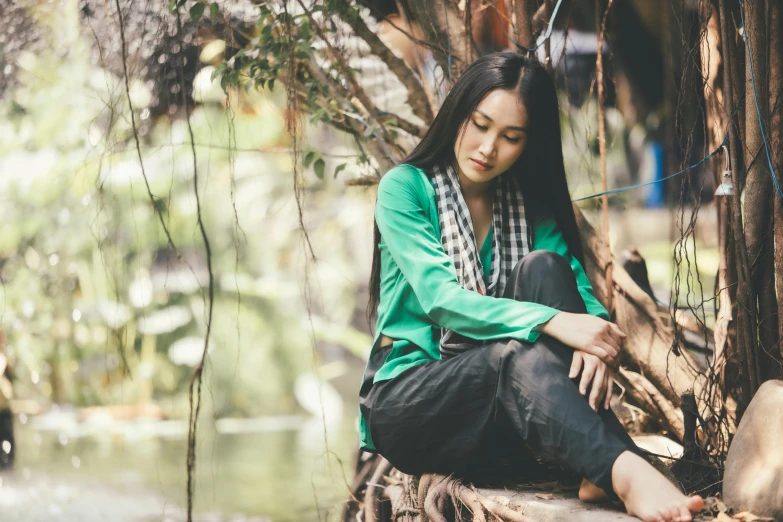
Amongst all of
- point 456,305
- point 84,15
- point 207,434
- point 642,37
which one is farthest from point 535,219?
point 642,37

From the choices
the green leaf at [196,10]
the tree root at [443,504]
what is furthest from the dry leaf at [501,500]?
the green leaf at [196,10]

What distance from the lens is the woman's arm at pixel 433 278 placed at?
1.77 m

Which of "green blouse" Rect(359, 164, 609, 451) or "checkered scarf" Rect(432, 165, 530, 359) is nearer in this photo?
"green blouse" Rect(359, 164, 609, 451)

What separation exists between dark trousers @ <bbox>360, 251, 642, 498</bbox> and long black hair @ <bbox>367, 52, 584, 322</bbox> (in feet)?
1.08

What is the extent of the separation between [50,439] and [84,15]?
11.7 ft

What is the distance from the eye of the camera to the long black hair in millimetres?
1978

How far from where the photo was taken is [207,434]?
5773 mm

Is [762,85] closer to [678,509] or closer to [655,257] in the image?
[678,509]

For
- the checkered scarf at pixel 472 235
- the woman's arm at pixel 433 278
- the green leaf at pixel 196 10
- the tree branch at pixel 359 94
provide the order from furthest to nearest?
1. the tree branch at pixel 359 94
2. the green leaf at pixel 196 10
3. the checkered scarf at pixel 472 235
4. the woman's arm at pixel 433 278

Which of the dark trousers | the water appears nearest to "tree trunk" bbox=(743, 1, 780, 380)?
the dark trousers

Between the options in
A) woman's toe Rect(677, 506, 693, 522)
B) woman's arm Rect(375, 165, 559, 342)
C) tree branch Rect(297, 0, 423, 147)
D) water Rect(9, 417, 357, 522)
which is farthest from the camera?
water Rect(9, 417, 357, 522)

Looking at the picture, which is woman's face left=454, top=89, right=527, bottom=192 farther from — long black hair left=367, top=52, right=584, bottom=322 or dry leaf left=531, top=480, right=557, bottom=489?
dry leaf left=531, top=480, right=557, bottom=489

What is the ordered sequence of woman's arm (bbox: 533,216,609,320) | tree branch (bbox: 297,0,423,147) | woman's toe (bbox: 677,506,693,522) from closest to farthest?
woman's toe (bbox: 677,506,693,522) < woman's arm (bbox: 533,216,609,320) < tree branch (bbox: 297,0,423,147)

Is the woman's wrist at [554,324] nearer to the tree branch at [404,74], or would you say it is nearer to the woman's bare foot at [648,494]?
the woman's bare foot at [648,494]
